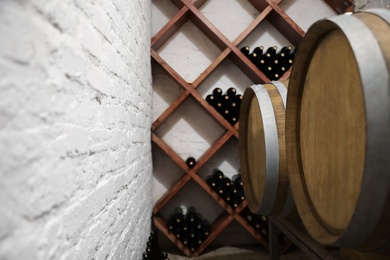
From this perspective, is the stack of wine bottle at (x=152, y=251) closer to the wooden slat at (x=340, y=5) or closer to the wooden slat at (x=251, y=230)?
the wooden slat at (x=251, y=230)

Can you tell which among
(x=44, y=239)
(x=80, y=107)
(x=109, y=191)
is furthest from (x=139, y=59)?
(x=44, y=239)

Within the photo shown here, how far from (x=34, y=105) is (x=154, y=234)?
1936 millimetres

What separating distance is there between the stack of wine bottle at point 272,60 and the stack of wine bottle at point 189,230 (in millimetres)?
1424

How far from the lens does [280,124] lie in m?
1.33

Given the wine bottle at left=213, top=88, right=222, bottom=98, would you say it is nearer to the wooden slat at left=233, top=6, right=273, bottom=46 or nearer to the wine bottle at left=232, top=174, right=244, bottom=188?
the wooden slat at left=233, top=6, right=273, bottom=46

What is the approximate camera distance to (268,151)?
130 centimetres

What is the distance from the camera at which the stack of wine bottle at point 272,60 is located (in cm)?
263

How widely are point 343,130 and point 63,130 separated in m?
0.71

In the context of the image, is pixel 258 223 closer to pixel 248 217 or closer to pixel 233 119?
pixel 248 217

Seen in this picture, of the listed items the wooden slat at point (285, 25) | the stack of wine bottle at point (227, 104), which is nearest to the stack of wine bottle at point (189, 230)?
the stack of wine bottle at point (227, 104)

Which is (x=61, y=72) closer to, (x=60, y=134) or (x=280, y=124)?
(x=60, y=134)

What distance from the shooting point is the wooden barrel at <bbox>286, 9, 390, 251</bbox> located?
64 cm

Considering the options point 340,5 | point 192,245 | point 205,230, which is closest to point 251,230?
point 205,230

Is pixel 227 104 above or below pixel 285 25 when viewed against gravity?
below
